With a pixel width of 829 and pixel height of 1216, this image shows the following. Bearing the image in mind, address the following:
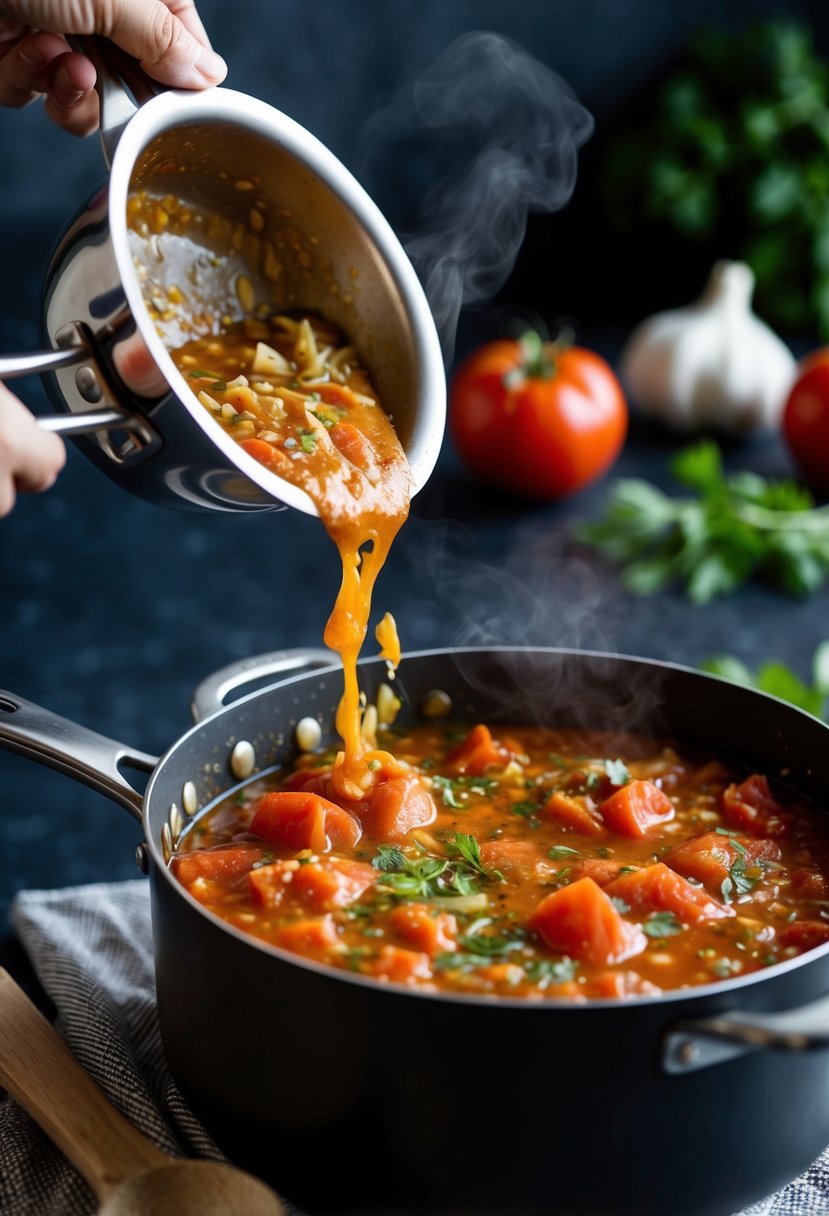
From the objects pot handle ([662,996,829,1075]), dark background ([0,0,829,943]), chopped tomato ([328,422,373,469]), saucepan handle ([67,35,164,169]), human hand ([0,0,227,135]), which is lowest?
dark background ([0,0,829,943])

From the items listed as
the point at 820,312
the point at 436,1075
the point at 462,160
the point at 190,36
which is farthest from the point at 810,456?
the point at 436,1075

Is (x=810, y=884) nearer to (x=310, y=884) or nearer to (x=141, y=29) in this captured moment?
(x=310, y=884)

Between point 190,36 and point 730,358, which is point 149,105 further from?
point 730,358

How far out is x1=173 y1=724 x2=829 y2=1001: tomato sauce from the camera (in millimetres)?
1890

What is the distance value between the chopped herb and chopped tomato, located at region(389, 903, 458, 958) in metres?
0.27

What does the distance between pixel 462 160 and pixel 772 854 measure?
11.2 ft

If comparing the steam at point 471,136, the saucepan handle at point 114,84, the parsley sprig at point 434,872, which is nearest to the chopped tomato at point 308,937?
the parsley sprig at point 434,872

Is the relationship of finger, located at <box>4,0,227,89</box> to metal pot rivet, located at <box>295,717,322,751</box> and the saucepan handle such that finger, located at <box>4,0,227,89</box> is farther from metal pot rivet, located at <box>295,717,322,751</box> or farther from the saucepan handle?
metal pot rivet, located at <box>295,717,322,751</box>

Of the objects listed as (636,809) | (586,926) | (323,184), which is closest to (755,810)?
(636,809)

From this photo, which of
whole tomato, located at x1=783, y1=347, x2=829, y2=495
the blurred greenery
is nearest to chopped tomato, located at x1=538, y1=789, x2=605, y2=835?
whole tomato, located at x1=783, y1=347, x2=829, y2=495

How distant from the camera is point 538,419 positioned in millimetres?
4352

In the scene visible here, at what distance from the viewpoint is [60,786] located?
312 centimetres

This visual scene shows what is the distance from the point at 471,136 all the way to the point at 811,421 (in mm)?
1588

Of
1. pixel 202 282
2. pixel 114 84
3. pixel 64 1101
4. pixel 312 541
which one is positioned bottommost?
pixel 312 541
